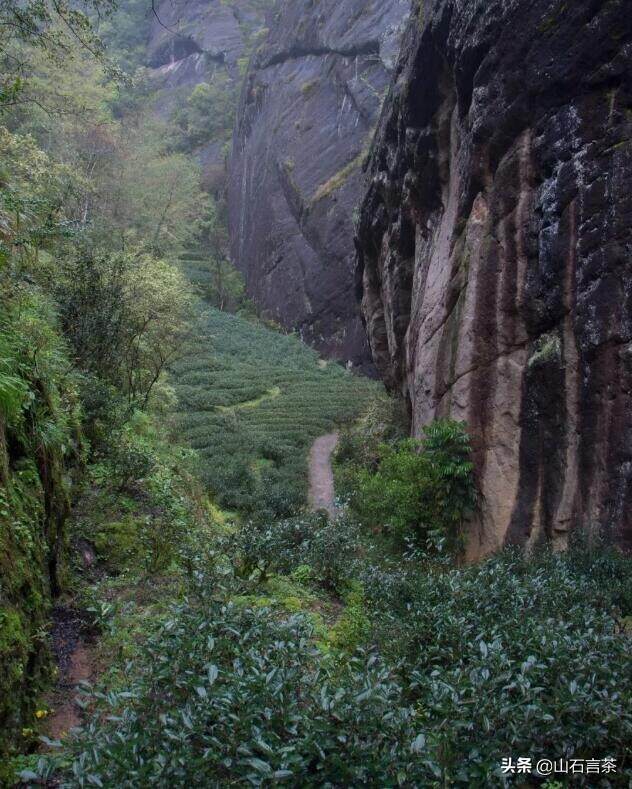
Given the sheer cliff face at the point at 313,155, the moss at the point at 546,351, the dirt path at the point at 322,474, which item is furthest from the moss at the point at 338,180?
the moss at the point at 546,351

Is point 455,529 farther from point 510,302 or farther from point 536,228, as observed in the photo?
point 536,228

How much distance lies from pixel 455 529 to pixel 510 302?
4.17 m

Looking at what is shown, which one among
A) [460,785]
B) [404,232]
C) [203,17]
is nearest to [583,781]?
[460,785]

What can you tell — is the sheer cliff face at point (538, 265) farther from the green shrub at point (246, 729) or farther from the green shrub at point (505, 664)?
the green shrub at point (246, 729)

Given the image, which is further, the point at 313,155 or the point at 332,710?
the point at 313,155

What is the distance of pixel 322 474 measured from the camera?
21.6 m

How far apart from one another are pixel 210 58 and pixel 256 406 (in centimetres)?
4815

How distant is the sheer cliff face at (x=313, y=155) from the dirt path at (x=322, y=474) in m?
11.5

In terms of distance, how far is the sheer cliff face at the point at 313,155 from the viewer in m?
37.4

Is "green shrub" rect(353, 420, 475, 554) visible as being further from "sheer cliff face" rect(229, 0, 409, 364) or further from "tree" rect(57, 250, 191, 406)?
"sheer cliff face" rect(229, 0, 409, 364)

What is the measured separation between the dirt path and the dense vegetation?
0.91m

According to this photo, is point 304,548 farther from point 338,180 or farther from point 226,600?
point 338,180

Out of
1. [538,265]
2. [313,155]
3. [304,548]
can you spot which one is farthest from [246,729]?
[313,155]

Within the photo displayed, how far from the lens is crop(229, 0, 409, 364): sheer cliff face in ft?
123
